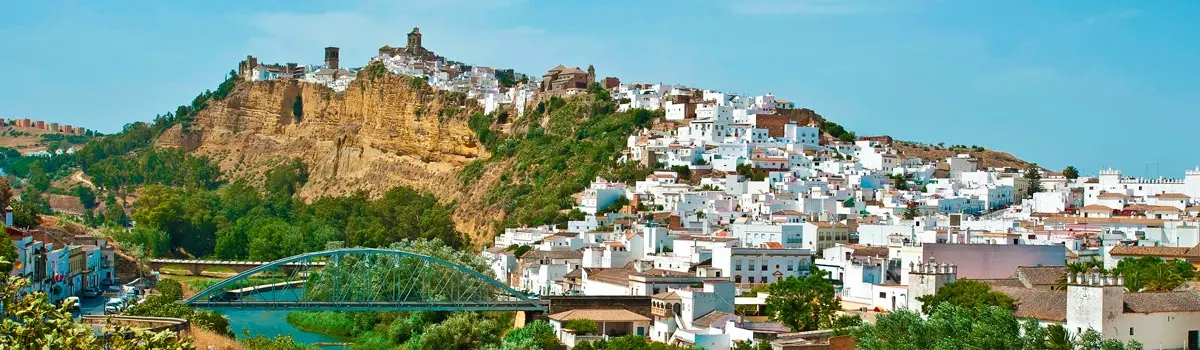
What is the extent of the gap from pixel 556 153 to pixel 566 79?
962 centimetres

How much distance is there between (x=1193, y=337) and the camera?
26.3 metres

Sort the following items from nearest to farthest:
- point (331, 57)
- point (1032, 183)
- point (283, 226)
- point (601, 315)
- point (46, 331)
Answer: point (46, 331), point (601, 315), point (1032, 183), point (283, 226), point (331, 57)

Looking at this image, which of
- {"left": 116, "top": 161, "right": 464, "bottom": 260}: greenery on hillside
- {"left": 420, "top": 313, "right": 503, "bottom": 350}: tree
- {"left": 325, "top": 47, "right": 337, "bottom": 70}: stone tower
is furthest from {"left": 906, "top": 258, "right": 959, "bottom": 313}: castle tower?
{"left": 325, "top": 47, "right": 337, "bottom": 70}: stone tower

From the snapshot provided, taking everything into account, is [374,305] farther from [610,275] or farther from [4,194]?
[4,194]

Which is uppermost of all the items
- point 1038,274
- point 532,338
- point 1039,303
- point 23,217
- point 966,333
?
point 23,217

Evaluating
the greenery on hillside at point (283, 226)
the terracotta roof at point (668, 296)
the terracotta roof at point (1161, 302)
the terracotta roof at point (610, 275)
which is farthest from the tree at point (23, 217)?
the terracotta roof at point (1161, 302)

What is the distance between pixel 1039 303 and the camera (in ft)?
91.6

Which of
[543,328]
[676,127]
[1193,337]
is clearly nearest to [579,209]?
[676,127]

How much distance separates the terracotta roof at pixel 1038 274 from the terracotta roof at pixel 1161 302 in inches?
256

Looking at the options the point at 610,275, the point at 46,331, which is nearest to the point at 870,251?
the point at 610,275

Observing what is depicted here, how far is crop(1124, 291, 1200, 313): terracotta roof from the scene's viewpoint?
2573 centimetres

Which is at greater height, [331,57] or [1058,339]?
[331,57]

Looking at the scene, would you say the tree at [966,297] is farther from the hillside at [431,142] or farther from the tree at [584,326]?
the hillside at [431,142]

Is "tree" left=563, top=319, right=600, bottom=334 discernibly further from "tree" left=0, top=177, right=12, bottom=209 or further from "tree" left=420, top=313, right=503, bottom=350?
"tree" left=0, top=177, right=12, bottom=209
